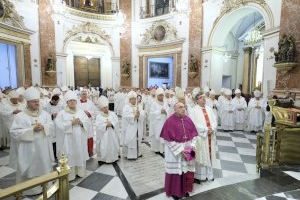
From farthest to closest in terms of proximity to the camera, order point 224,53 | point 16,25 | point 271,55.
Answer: point 224,53, point 16,25, point 271,55

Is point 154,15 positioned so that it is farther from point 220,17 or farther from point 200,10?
point 220,17

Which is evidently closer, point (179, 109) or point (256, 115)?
point (179, 109)

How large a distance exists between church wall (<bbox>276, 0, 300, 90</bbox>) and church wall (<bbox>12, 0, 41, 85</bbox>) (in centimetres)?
1294

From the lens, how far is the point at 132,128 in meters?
5.62

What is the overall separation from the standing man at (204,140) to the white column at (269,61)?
225 inches

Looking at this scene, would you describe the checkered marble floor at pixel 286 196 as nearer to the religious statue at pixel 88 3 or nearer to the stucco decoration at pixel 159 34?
the stucco decoration at pixel 159 34

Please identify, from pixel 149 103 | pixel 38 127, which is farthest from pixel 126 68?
pixel 38 127

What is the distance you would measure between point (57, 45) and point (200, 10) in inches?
379

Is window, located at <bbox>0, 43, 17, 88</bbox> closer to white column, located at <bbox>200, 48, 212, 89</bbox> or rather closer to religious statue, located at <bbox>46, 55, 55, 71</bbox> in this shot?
religious statue, located at <bbox>46, 55, 55, 71</bbox>

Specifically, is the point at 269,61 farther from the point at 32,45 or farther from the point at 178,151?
the point at 32,45

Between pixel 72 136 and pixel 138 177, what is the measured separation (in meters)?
1.57

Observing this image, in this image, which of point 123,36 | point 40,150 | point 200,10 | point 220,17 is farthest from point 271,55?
→ point 123,36

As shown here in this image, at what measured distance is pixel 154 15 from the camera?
1650cm

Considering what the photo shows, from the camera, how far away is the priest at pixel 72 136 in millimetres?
4285
